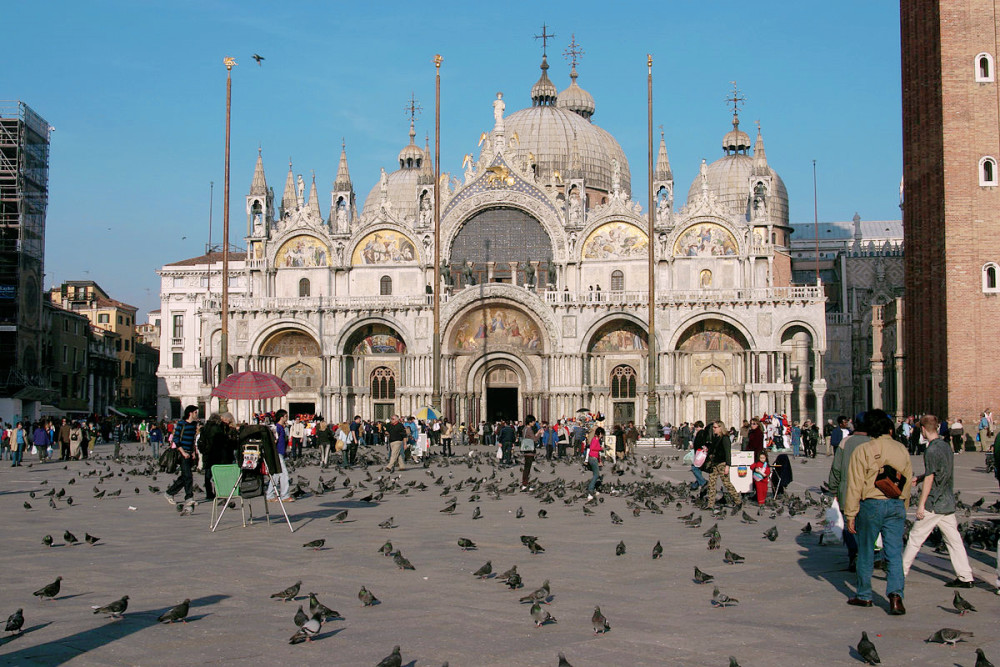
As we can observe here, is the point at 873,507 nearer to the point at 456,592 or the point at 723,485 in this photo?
the point at 456,592

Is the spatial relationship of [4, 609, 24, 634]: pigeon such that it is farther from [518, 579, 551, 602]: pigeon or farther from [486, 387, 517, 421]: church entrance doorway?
[486, 387, 517, 421]: church entrance doorway

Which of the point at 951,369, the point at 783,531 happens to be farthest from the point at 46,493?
the point at 951,369

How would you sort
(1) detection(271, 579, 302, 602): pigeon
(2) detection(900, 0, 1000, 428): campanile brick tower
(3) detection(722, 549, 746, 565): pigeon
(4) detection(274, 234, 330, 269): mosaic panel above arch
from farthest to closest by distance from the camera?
(4) detection(274, 234, 330, 269): mosaic panel above arch
(2) detection(900, 0, 1000, 428): campanile brick tower
(3) detection(722, 549, 746, 565): pigeon
(1) detection(271, 579, 302, 602): pigeon

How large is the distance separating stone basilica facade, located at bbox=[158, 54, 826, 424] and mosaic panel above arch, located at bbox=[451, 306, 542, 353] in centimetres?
8

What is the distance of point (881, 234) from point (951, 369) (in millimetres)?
56336

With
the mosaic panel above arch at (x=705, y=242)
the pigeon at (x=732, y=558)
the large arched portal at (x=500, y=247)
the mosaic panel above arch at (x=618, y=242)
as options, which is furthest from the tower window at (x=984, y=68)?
the pigeon at (x=732, y=558)

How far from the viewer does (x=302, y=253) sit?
184ft

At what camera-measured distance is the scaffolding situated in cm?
5066

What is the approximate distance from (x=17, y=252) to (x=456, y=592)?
46213 mm

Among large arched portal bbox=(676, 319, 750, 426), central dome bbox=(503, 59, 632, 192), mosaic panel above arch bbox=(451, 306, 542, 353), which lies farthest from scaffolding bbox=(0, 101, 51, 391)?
large arched portal bbox=(676, 319, 750, 426)

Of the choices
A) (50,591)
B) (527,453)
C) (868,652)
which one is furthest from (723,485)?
(50,591)

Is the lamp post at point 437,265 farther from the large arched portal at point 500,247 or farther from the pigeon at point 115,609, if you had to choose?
the pigeon at point 115,609

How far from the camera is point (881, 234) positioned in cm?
9006

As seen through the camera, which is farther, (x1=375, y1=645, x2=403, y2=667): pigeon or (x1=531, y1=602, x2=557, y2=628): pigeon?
(x1=531, y1=602, x2=557, y2=628): pigeon
